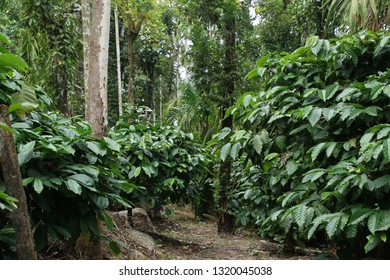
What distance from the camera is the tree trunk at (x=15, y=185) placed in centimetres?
147

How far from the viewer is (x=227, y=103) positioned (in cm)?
596

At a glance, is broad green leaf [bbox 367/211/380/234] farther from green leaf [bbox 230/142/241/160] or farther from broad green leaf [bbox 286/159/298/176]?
green leaf [bbox 230/142/241/160]

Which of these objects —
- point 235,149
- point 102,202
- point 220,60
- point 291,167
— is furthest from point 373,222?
point 220,60

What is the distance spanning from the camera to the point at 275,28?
755cm

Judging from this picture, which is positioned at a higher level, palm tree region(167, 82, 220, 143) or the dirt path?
palm tree region(167, 82, 220, 143)

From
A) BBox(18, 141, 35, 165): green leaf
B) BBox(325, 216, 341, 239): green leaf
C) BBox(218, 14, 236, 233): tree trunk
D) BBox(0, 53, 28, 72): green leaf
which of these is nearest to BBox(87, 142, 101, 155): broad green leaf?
BBox(18, 141, 35, 165): green leaf

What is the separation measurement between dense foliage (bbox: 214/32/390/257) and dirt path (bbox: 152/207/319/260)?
144 centimetres

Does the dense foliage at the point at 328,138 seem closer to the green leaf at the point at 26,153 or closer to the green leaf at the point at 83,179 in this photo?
the green leaf at the point at 83,179

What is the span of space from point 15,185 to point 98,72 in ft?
7.98

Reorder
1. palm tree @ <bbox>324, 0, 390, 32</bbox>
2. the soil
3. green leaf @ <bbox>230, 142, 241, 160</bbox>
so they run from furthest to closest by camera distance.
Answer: palm tree @ <bbox>324, 0, 390, 32</bbox> → the soil → green leaf @ <bbox>230, 142, 241, 160</bbox>

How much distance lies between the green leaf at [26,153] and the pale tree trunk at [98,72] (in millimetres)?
1754

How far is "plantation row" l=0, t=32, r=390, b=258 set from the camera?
6.52 ft

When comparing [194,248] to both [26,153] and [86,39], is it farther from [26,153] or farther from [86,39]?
[26,153]

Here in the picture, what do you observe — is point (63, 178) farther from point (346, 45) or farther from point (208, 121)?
point (208, 121)
